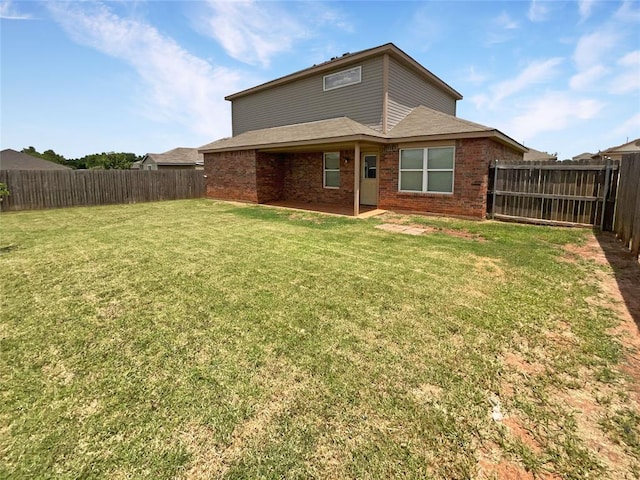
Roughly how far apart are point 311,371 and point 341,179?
1167 cm

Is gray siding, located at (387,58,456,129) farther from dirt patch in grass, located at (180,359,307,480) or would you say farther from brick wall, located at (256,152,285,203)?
dirt patch in grass, located at (180,359,307,480)

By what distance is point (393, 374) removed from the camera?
98.9 inches

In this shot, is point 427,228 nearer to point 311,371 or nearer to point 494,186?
point 494,186

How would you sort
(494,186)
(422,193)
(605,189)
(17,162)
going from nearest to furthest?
(605,189)
(494,186)
(422,193)
(17,162)

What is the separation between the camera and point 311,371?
2.54m

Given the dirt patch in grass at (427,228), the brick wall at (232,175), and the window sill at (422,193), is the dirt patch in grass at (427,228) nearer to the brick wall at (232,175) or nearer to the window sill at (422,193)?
the window sill at (422,193)

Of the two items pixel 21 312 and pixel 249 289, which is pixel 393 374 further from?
pixel 21 312

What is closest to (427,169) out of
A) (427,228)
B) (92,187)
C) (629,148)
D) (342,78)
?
(427,228)

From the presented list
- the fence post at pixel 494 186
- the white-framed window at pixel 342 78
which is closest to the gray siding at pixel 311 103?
the white-framed window at pixel 342 78

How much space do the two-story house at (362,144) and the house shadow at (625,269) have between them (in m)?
3.52

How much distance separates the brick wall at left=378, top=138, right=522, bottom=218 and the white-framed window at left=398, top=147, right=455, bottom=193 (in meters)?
0.18

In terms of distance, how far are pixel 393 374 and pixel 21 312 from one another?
432cm

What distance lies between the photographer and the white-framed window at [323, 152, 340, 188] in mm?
13734

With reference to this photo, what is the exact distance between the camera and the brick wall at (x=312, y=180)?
13.3m
